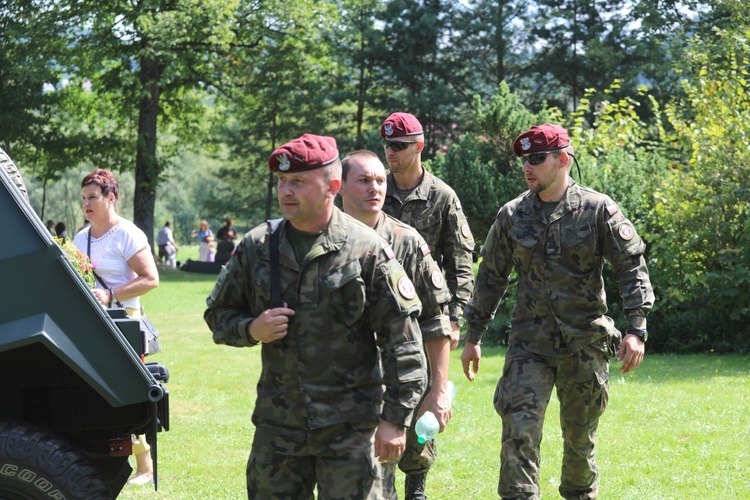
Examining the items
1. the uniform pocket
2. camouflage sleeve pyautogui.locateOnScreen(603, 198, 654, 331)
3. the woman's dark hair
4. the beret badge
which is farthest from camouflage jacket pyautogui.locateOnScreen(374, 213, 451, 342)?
the woman's dark hair

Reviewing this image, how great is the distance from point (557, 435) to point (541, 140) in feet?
12.6

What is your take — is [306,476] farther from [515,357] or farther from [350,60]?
[350,60]

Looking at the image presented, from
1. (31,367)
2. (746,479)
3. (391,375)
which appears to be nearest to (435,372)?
(391,375)

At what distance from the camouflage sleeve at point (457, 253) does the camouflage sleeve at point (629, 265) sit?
1103mm

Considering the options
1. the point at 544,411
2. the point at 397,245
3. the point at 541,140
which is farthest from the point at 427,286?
the point at 541,140

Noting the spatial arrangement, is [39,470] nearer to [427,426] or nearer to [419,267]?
[427,426]

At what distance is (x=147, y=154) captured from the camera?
1367 inches

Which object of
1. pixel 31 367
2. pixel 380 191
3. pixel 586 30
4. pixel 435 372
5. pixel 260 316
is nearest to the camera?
pixel 260 316

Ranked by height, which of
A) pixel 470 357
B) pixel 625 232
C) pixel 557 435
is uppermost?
pixel 625 232

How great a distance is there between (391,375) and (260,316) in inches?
22.4

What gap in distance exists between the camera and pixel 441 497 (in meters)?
6.96

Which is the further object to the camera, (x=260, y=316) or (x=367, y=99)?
(x=367, y=99)

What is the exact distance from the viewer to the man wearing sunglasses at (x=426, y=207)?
664 cm

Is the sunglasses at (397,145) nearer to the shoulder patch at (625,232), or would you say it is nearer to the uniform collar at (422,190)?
the uniform collar at (422,190)
